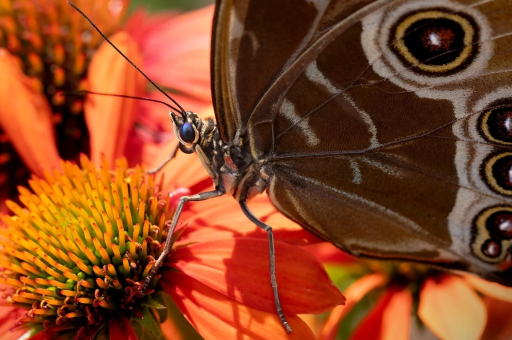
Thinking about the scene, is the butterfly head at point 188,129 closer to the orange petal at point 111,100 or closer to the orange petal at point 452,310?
the orange petal at point 111,100

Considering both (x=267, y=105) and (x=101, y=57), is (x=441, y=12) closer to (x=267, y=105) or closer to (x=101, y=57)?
(x=267, y=105)

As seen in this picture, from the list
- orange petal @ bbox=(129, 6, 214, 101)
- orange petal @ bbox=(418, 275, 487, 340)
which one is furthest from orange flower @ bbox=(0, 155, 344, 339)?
orange petal @ bbox=(129, 6, 214, 101)

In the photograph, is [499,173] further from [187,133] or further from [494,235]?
[187,133]

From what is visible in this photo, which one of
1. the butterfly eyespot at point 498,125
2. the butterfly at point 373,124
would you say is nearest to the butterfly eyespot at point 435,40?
the butterfly at point 373,124

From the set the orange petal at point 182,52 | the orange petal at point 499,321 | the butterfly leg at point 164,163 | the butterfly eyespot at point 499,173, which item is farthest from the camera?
the orange petal at point 182,52

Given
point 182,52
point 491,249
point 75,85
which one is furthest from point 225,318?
point 182,52

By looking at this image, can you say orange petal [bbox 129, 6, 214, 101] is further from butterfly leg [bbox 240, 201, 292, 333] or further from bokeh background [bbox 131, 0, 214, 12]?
bokeh background [bbox 131, 0, 214, 12]
